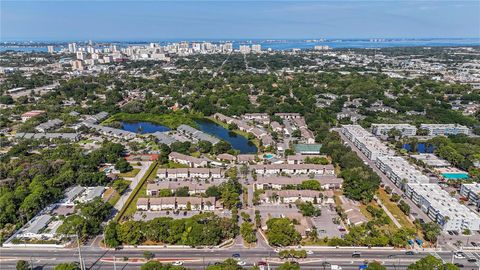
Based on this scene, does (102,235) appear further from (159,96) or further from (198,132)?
(159,96)

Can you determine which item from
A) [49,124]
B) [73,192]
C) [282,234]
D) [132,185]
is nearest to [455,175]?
[282,234]

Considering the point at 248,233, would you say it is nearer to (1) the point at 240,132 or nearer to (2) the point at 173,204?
(2) the point at 173,204

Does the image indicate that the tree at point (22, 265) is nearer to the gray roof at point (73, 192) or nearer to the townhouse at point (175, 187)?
the gray roof at point (73, 192)

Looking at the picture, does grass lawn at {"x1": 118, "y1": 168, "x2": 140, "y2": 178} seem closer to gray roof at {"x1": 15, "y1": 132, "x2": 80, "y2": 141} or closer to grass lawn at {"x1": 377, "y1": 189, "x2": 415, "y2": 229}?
gray roof at {"x1": 15, "y1": 132, "x2": 80, "y2": 141}

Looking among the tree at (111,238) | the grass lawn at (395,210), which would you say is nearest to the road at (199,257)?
the tree at (111,238)

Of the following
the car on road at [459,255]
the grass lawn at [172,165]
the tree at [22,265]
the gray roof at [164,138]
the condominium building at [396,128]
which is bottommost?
the car on road at [459,255]

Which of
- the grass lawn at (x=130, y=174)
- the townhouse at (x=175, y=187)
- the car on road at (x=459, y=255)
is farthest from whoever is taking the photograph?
the grass lawn at (x=130, y=174)
